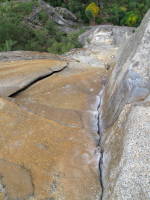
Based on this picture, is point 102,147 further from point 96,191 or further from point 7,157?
point 7,157

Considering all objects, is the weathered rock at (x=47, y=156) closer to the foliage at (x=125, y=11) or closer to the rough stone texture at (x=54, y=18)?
the rough stone texture at (x=54, y=18)

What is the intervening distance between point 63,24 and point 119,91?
24.3m

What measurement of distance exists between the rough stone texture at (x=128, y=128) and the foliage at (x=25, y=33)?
10346 millimetres

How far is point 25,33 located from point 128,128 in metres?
18.7

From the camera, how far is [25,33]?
68.2 ft

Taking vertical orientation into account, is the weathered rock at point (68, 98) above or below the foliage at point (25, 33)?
above

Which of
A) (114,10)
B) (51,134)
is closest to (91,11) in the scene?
(114,10)

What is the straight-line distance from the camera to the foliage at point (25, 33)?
1766cm

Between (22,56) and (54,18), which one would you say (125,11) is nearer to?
(54,18)

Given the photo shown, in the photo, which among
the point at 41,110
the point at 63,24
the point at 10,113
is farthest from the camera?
the point at 63,24

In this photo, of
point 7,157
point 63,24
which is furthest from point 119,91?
point 63,24

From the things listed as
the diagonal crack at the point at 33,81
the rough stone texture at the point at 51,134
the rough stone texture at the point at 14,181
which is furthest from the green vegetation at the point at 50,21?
the rough stone texture at the point at 14,181

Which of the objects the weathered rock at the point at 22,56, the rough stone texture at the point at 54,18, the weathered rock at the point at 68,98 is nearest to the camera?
the weathered rock at the point at 68,98

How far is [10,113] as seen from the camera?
4.43m
